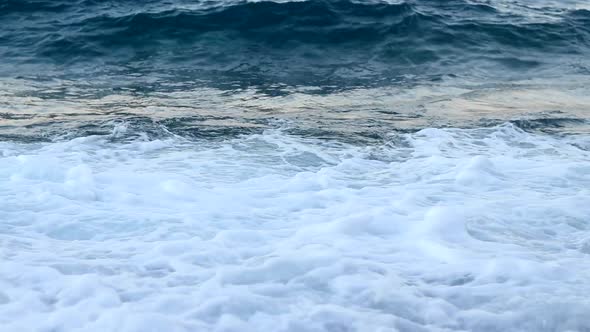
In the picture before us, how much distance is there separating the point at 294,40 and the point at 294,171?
460cm

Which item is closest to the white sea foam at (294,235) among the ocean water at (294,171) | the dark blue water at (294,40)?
the ocean water at (294,171)

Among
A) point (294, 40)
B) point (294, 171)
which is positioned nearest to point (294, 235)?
point (294, 171)

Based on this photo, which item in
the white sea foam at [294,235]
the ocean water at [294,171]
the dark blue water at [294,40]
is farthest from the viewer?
the dark blue water at [294,40]

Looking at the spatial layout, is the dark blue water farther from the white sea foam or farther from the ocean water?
the white sea foam

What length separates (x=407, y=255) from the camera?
4.02 meters

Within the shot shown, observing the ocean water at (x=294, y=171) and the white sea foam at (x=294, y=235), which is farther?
the ocean water at (x=294, y=171)

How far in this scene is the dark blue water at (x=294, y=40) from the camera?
8695 millimetres

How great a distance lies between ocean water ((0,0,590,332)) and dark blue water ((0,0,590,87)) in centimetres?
4

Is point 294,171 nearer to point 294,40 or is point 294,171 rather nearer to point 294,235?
point 294,235

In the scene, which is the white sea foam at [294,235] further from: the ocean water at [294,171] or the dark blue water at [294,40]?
the dark blue water at [294,40]

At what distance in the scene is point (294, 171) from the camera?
17.7 ft

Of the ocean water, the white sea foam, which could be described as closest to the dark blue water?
the ocean water

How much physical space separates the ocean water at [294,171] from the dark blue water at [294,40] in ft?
0.14

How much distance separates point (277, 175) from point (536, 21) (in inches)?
259
